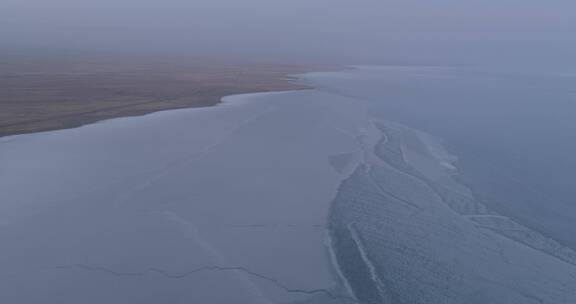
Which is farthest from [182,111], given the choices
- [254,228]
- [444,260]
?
[444,260]

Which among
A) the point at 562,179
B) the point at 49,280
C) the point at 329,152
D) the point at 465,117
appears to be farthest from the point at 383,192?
the point at 465,117

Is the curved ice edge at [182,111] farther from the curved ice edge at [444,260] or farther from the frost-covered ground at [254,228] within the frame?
the curved ice edge at [444,260]

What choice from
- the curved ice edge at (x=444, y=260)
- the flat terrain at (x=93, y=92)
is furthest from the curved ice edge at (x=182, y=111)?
the curved ice edge at (x=444, y=260)

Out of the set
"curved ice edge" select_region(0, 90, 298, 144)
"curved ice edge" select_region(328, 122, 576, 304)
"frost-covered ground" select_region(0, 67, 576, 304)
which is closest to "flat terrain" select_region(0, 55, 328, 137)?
"curved ice edge" select_region(0, 90, 298, 144)

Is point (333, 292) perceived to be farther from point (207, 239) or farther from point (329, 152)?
point (329, 152)

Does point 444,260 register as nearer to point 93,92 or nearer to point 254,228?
point 254,228

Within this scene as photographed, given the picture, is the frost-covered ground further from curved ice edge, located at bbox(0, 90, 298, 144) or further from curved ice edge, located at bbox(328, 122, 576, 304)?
curved ice edge, located at bbox(0, 90, 298, 144)

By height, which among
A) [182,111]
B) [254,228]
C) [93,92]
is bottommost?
[93,92]

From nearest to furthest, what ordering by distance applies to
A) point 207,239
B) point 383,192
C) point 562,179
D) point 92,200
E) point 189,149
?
point 207,239, point 92,200, point 383,192, point 562,179, point 189,149
